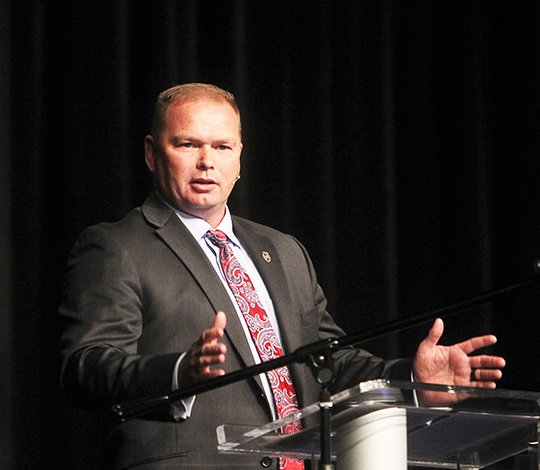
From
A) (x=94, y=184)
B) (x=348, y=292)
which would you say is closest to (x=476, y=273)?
(x=348, y=292)

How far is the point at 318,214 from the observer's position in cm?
387

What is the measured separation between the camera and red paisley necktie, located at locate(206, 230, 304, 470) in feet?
8.68

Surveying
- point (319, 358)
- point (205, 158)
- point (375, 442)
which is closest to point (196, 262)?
point (205, 158)

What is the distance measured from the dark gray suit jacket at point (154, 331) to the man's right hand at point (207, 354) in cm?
32

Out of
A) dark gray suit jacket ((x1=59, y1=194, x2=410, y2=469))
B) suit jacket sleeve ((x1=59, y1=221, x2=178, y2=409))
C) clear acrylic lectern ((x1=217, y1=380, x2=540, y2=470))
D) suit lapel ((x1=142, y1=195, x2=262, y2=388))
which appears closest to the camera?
clear acrylic lectern ((x1=217, y1=380, x2=540, y2=470))

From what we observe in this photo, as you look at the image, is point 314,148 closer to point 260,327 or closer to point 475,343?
point 260,327

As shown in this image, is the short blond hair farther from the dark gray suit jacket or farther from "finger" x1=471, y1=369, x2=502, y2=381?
"finger" x1=471, y1=369, x2=502, y2=381

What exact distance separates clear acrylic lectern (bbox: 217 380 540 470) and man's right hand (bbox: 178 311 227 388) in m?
0.15

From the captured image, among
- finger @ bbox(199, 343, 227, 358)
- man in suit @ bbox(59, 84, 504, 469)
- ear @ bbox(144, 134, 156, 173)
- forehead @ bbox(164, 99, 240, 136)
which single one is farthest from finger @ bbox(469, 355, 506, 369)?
ear @ bbox(144, 134, 156, 173)

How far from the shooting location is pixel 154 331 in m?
2.59

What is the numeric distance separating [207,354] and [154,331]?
602 mm

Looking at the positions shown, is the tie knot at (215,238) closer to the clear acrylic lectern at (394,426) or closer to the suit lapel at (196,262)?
the suit lapel at (196,262)

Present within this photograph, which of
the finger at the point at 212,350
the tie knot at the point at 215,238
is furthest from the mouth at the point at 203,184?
the finger at the point at 212,350

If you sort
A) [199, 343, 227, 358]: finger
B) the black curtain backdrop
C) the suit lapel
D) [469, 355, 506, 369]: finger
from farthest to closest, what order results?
the black curtain backdrop, the suit lapel, [469, 355, 506, 369]: finger, [199, 343, 227, 358]: finger
